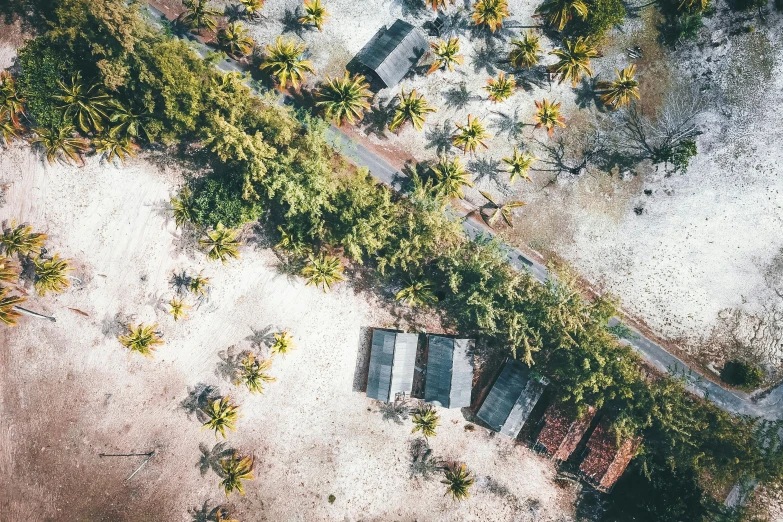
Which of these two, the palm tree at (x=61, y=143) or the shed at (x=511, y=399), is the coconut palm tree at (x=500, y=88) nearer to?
the shed at (x=511, y=399)

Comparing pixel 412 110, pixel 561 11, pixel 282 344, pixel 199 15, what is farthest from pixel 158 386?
pixel 561 11

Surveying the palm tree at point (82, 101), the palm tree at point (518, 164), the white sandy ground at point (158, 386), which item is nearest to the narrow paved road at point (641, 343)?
the palm tree at point (518, 164)

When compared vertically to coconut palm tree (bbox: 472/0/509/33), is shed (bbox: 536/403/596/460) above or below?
below

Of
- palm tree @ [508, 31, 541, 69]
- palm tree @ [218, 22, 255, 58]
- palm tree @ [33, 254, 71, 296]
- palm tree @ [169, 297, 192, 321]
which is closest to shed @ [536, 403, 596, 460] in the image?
palm tree @ [508, 31, 541, 69]

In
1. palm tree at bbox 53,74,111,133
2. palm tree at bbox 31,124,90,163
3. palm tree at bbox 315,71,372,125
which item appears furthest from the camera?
palm tree at bbox 315,71,372,125

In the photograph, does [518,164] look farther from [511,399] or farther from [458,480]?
[458,480]

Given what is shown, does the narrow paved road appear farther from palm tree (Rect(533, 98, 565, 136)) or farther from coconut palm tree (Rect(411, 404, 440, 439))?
coconut palm tree (Rect(411, 404, 440, 439))

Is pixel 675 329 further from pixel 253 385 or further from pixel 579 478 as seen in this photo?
pixel 253 385
